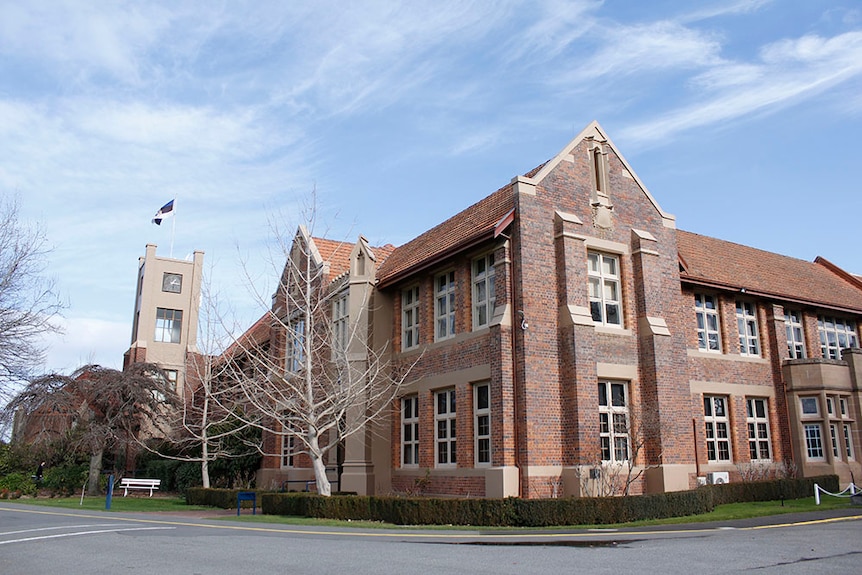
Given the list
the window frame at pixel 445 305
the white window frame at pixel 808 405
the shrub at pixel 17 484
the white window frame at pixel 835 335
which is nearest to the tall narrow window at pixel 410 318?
the window frame at pixel 445 305

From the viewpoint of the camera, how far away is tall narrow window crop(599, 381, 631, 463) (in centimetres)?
1925

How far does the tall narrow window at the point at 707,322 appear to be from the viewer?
24.3 m

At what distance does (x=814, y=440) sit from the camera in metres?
25.0

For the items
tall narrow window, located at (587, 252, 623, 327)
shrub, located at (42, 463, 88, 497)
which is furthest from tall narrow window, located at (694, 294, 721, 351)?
shrub, located at (42, 463, 88, 497)

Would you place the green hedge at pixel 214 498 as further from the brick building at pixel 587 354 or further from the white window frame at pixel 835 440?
the white window frame at pixel 835 440

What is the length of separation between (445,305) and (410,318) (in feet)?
8.29

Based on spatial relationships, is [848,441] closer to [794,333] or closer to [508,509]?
[794,333]

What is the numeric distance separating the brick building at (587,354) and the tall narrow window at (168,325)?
27251 mm

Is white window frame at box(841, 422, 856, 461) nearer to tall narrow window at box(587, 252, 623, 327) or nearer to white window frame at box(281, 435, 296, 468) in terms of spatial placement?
tall narrow window at box(587, 252, 623, 327)

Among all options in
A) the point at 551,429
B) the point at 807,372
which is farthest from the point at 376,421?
the point at 807,372

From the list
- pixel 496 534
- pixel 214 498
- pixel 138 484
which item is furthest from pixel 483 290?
pixel 138 484

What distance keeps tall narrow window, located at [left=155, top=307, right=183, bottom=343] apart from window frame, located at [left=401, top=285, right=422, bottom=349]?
30.8 m

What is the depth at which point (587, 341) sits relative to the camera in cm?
1902

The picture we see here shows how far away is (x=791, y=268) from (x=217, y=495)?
969 inches
